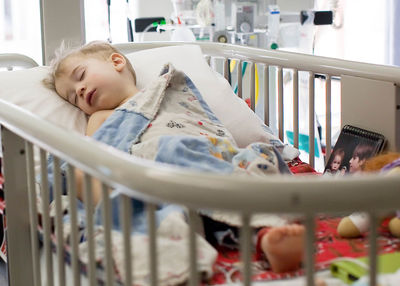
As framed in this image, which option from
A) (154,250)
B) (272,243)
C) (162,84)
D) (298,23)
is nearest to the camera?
(154,250)

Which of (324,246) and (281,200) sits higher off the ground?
(281,200)

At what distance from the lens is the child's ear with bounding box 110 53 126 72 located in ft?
6.01

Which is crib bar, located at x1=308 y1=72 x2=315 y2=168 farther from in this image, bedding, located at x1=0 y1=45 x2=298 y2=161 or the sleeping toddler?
the sleeping toddler

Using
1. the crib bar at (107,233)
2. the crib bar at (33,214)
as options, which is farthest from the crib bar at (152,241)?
the crib bar at (33,214)

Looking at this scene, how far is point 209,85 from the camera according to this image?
76.5 inches

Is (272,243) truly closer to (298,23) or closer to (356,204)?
(356,204)

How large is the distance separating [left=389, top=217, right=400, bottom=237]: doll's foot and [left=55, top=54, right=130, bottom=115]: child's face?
780 millimetres

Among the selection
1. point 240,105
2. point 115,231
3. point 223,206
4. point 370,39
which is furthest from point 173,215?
point 370,39

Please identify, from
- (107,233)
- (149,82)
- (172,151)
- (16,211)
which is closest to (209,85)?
(149,82)

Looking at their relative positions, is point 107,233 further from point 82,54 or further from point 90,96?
point 82,54

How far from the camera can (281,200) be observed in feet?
2.47

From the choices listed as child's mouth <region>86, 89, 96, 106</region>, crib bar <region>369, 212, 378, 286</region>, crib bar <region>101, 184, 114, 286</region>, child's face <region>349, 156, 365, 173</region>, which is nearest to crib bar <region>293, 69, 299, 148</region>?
child's face <region>349, 156, 365, 173</region>

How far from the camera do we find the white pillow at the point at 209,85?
6.10 ft

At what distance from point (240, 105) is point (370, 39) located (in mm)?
2258
